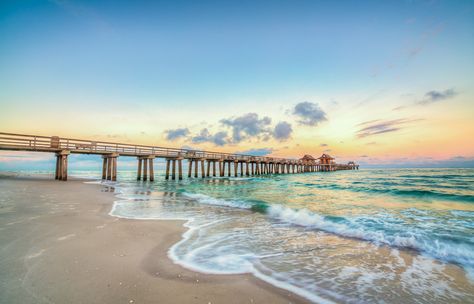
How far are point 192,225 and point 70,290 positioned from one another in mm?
4212

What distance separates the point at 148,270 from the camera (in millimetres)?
3500

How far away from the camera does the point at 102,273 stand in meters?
3.29

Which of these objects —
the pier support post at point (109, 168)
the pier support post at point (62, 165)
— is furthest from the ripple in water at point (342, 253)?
the pier support post at point (109, 168)

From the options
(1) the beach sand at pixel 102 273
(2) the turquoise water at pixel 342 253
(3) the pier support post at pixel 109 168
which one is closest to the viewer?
(1) the beach sand at pixel 102 273

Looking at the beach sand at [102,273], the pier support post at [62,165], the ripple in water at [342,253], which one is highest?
the pier support post at [62,165]

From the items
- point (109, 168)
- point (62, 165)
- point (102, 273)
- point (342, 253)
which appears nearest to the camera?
point (102, 273)

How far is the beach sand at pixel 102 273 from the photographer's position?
2.72 meters

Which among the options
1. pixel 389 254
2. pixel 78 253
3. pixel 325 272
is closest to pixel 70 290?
pixel 78 253

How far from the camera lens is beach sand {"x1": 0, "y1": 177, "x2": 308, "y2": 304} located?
272 centimetres

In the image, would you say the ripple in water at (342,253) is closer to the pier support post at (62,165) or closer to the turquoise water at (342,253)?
the turquoise water at (342,253)

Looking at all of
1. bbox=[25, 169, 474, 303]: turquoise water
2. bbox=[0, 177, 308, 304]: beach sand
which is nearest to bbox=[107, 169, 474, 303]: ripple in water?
bbox=[25, 169, 474, 303]: turquoise water

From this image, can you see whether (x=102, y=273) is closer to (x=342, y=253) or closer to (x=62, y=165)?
(x=342, y=253)

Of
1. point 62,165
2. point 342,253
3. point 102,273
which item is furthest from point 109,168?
point 342,253

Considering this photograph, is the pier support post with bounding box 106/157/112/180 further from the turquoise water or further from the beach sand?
the beach sand
